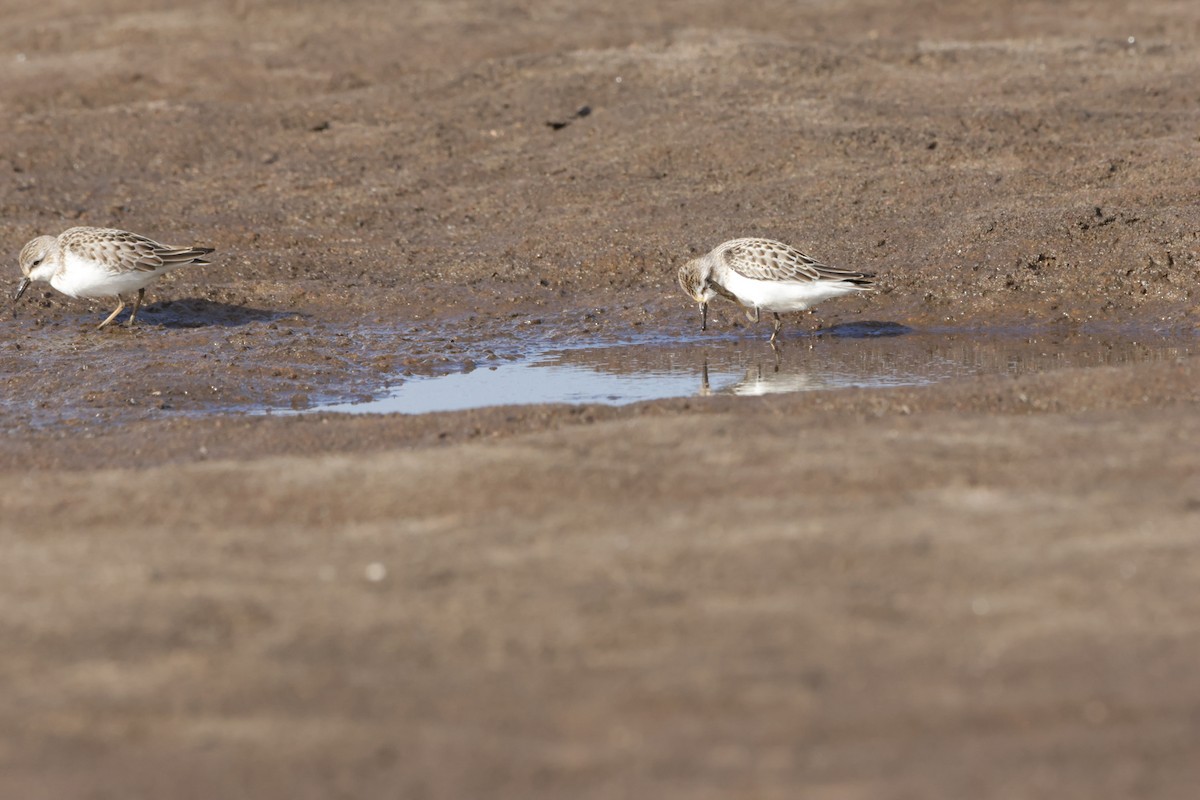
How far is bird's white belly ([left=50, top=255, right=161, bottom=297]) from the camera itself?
13.4 meters

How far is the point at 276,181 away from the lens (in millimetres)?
19172

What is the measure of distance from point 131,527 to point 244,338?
596cm

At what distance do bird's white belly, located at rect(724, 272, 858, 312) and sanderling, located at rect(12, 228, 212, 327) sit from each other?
4.76 meters

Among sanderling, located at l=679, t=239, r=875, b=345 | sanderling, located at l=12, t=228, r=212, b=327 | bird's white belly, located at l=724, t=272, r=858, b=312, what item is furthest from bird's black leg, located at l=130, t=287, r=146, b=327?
bird's white belly, located at l=724, t=272, r=858, b=312

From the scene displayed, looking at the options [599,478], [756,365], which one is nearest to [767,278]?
[756,365]

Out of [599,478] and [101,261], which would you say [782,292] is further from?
[101,261]

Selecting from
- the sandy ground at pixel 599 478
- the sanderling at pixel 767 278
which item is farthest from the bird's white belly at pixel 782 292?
the sandy ground at pixel 599 478

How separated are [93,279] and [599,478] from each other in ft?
24.1

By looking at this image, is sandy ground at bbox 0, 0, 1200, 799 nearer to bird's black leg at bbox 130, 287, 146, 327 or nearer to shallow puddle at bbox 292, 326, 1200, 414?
bird's black leg at bbox 130, 287, 146, 327

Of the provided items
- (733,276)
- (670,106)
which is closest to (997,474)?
(733,276)

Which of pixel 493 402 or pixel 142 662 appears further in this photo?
pixel 493 402

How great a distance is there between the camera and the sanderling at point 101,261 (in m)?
13.4

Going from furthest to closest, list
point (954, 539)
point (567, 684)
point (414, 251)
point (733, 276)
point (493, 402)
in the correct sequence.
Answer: point (414, 251), point (733, 276), point (493, 402), point (954, 539), point (567, 684)

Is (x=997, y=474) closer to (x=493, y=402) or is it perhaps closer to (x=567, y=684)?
(x=567, y=684)
